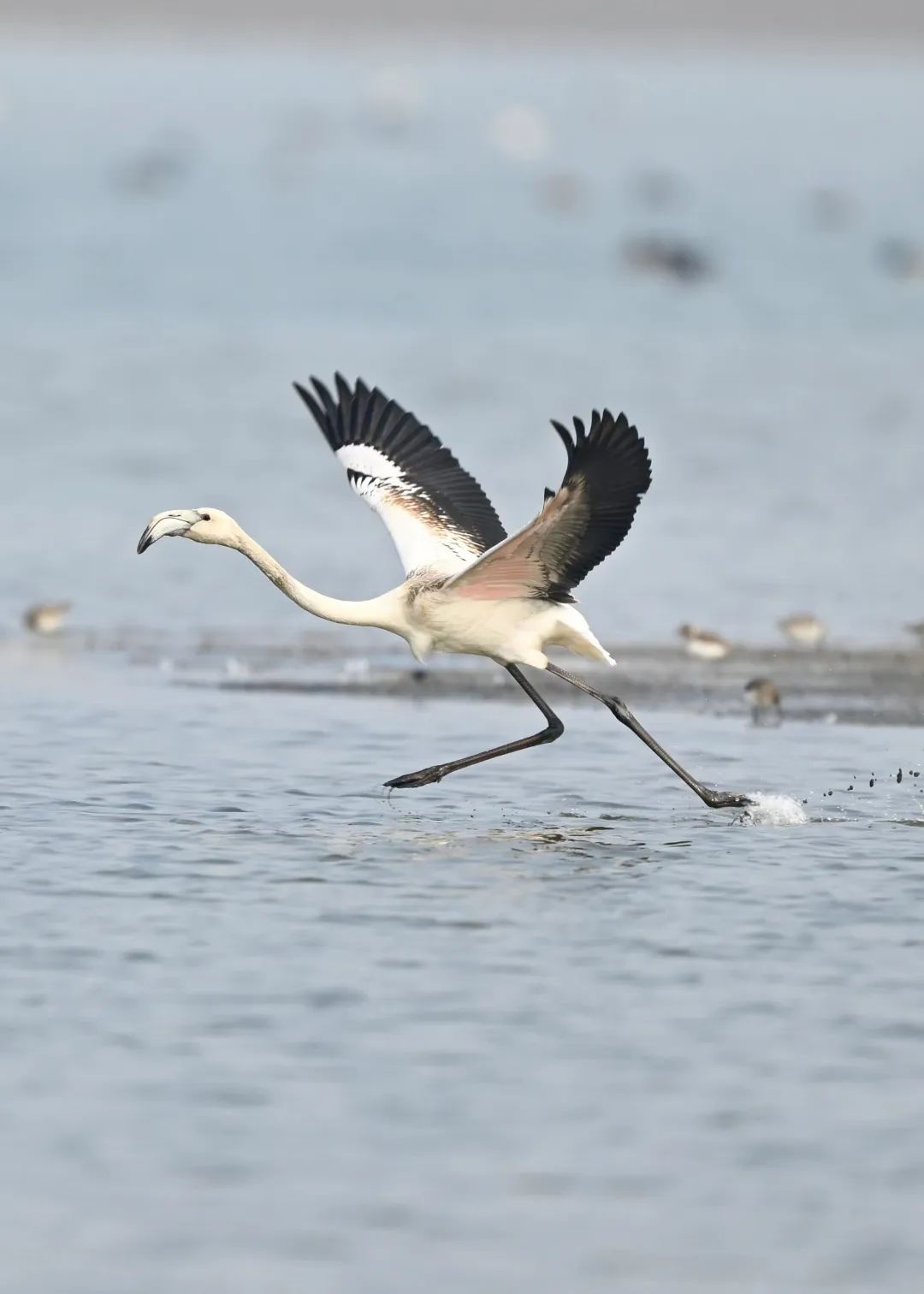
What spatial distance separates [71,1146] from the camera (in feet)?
19.6

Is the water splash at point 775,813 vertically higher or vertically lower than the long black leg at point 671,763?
lower

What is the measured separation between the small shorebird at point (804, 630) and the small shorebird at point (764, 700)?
1685 millimetres

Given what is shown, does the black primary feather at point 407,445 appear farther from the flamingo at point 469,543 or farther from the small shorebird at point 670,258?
the small shorebird at point 670,258

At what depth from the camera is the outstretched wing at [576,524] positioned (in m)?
9.19

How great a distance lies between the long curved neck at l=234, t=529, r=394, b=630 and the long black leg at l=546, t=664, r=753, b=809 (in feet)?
2.40

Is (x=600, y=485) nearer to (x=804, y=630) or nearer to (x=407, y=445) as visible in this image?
(x=407, y=445)

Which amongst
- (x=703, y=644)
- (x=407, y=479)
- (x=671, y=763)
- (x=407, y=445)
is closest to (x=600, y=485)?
(x=671, y=763)

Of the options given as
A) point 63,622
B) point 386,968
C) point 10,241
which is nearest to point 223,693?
point 63,622

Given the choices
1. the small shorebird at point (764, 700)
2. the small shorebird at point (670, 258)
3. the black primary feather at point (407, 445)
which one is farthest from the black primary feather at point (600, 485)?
the small shorebird at point (670, 258)

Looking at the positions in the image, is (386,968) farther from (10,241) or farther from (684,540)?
(10,241)

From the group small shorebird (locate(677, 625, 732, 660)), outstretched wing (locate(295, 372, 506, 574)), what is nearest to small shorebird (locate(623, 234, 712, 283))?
small shorebird (locate(677, 625, 732, 660))

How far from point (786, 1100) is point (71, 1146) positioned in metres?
1.67

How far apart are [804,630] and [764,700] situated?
184 cm

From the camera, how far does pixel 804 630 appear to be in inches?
587
